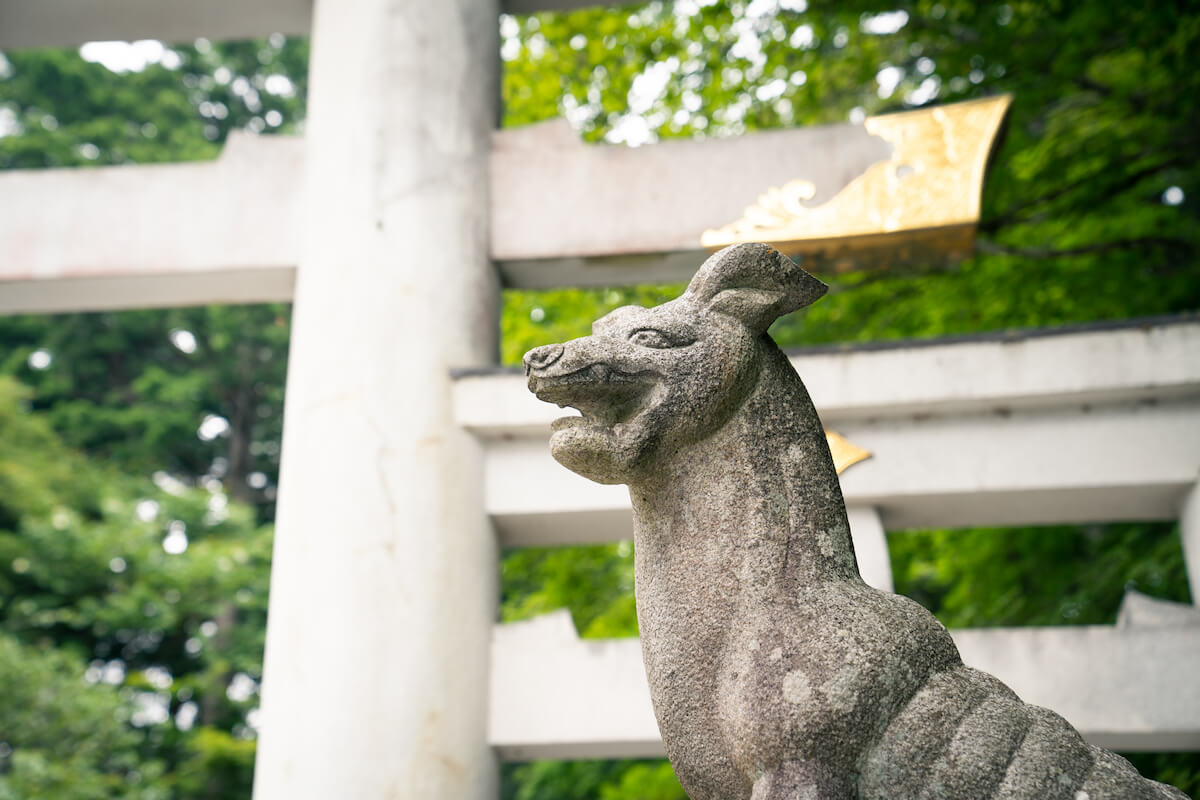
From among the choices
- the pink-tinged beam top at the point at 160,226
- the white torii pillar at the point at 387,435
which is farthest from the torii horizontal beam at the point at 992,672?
the pink-tinged beam top at the point at 160,226

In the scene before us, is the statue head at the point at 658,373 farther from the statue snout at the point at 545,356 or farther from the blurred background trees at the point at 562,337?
the blurred background trees at the point at 562,337

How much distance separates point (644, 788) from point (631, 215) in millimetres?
4967

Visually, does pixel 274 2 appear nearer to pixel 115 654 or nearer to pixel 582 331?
pixel 582 331

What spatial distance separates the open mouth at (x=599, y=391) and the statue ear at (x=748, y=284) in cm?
27

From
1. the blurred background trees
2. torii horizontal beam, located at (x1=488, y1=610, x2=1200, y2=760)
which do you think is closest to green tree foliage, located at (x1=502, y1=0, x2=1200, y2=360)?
the blurred background trees

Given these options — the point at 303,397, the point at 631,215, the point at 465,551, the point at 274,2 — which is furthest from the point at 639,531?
the point at 274,2

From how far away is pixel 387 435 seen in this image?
4.95 metres

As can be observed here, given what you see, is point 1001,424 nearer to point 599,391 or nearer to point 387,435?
point 387,435

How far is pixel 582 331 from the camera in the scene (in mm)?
8453

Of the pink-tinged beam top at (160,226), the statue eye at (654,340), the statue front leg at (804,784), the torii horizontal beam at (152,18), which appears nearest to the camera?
the statue front leg at (804,784)

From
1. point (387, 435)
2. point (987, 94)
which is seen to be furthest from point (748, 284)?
point (987, 94)

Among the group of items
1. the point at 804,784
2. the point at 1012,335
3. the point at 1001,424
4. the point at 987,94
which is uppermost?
the point at 987,94

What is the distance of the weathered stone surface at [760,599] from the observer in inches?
79.6

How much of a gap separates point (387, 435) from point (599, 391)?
2.82 m
